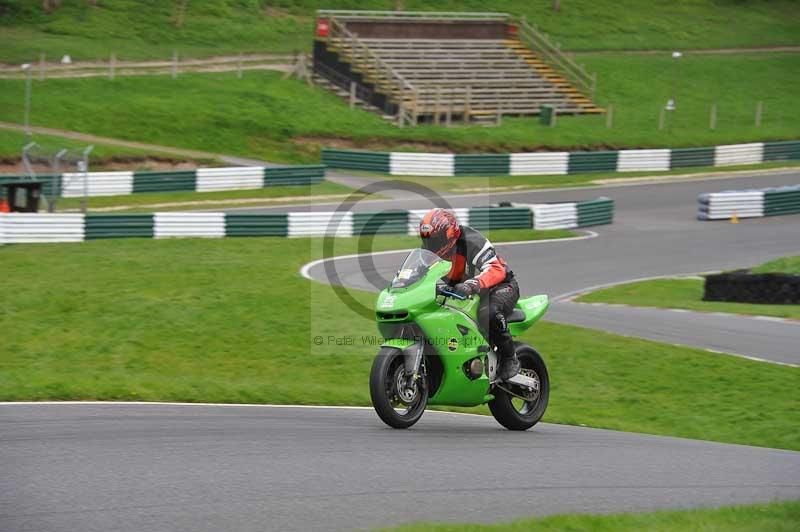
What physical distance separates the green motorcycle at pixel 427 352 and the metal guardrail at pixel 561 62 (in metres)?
44.7

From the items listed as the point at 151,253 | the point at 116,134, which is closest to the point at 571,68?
the point at 116,134

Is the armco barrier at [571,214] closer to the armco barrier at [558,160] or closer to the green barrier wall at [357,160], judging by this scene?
the armco barrier at [558,160]

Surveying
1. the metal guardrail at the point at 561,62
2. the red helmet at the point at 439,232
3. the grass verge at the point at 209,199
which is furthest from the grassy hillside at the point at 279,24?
the red helmet at the point at 439,232

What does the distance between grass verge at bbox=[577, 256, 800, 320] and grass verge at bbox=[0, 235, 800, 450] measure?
4.32 metres

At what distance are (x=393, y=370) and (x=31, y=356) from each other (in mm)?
8029

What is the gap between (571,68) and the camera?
55.5 metres

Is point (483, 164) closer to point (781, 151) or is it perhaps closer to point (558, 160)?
point (558, 160)

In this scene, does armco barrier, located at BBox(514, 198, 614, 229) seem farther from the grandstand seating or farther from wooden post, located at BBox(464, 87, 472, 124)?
wooden post, located at BBox(464, 87, 472, 124)

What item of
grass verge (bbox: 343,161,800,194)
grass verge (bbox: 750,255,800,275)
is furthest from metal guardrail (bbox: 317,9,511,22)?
grass verge (bbox: 750,255,800,275)

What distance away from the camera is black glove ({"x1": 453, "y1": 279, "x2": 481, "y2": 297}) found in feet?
33.2

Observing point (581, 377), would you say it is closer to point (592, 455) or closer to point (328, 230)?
point (592, 455)

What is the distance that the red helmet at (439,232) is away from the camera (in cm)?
1028

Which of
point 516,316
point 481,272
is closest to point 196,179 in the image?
point 516,316

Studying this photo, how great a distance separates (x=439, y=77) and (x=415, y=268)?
41222 millimetres
